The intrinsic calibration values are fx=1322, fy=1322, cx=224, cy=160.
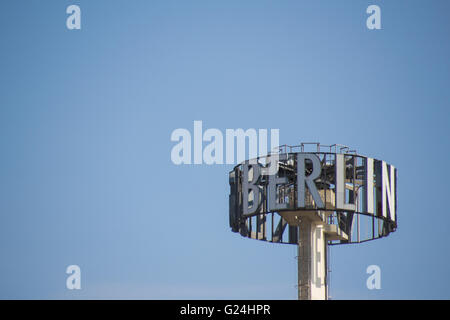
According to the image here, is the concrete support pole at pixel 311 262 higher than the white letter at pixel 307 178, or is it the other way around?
the white letter at pixel 307 178

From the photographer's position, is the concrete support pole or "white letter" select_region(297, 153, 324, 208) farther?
the concrete support pole

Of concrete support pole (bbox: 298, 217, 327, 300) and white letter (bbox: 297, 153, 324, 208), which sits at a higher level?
white letter (bbox: 297, 153, 324, 208)

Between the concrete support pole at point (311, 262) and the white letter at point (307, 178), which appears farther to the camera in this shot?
the concrete support pole at point (311, 262)

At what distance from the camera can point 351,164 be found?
104m

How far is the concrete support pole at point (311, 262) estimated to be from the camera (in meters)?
105

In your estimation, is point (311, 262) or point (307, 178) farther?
point (311, 262)

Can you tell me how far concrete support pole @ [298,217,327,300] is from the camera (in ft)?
346

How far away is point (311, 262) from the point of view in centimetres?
10606

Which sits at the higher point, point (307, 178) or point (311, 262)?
point (307, 178)
